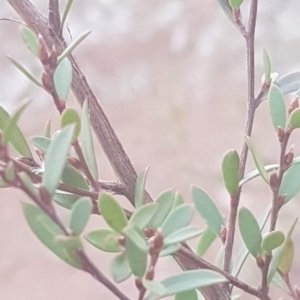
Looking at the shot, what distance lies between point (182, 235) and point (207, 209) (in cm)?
10

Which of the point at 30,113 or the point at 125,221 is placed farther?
the point at 30,113

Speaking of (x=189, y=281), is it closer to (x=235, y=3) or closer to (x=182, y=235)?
(x=182, y=235)

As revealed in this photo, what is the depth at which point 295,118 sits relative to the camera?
274 millimetres

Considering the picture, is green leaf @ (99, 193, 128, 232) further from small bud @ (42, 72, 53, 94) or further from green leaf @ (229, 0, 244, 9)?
green leaf @ (229, 0, 244, 9)

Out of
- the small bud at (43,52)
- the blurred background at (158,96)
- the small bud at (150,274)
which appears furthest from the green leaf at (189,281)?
the blurred background at (158,96)

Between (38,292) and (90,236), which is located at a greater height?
(90,236)

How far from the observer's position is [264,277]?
11.1 inches

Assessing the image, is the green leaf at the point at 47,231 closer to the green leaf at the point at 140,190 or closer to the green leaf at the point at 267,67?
the green leaf at the point at 140,190

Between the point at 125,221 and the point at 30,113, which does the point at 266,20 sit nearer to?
the point at 30,113

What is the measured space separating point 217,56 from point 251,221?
3.51 feet

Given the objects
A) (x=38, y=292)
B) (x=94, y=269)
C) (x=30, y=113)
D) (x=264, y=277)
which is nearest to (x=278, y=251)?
(x=264, y=277)

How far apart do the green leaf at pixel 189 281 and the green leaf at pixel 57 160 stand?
0.20ft

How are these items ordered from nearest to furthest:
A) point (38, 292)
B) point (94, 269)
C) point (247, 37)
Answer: point (94, 269) < point (247, 37) < point (38, 292)

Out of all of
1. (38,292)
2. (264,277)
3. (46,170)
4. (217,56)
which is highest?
(46,170)
